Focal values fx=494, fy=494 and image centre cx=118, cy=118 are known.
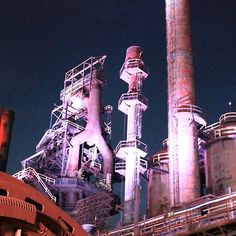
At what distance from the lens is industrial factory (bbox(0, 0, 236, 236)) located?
14.8 metres

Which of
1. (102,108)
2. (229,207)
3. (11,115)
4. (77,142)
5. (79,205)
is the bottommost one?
(229,207)

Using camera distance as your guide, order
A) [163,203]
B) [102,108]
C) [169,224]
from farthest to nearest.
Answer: [102,108] < [163,203] < [169,224]

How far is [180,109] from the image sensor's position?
38812mm

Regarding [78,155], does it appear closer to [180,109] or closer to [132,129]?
[132,129]

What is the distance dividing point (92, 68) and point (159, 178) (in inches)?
924

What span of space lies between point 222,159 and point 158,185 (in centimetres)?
779

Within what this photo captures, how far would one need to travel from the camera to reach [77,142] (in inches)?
2125

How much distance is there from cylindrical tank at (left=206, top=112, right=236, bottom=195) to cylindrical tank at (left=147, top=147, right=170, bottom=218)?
17.1 feet

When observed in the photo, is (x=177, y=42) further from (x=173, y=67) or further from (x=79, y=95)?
(x=79, y=95)

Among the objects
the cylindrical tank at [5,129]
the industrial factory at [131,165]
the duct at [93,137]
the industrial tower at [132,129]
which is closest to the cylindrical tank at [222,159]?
the industrial factory at [131,165]

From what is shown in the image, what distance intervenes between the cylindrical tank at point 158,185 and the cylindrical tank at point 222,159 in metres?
5.21

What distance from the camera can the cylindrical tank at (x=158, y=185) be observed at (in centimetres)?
4094

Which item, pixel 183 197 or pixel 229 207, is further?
pixel 183 197

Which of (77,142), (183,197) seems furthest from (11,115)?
(77,142)
